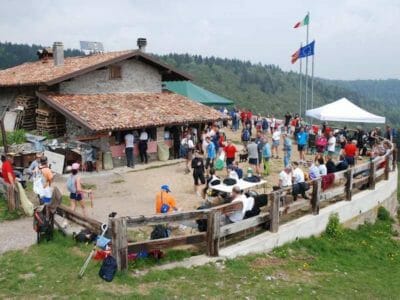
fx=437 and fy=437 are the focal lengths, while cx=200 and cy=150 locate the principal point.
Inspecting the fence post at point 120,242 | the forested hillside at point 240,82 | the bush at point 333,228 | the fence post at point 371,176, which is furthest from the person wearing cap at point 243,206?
the forested hillside at point 240,82

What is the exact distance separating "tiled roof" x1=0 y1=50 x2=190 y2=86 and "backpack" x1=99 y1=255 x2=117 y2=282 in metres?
11.8

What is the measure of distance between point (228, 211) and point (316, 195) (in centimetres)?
324

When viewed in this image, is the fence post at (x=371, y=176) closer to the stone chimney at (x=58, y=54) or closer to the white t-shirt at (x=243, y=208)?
the white t-shirt at (x=243, y=208)

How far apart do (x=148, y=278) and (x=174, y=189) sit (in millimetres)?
7104

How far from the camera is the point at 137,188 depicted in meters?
14.4

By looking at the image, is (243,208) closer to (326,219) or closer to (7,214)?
(326,219)

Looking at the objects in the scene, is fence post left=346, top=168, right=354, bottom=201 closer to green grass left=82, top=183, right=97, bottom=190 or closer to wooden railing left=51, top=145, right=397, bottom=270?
wooden railing left=51, top=145, right=397, bottom=270

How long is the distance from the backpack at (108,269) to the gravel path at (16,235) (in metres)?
2.60

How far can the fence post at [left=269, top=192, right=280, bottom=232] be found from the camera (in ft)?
31.0

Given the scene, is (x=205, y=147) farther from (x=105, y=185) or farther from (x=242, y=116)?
(x=242, y=116)

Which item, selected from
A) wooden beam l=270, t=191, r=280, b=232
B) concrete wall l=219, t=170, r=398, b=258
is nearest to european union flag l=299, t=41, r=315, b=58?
concrete wall l=219, t=170, r=398, b=258

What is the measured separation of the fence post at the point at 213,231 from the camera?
8039 mm

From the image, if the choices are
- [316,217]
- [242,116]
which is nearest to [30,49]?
[242,116]

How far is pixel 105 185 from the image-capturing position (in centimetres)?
1475
